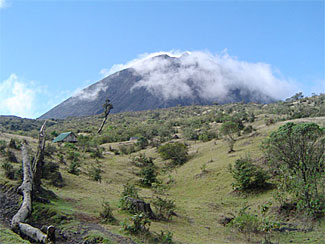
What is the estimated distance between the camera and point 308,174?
15.4 metres

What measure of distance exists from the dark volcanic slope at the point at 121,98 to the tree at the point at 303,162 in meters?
139

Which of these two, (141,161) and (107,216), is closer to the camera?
(107,216)

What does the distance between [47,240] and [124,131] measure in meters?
53.6

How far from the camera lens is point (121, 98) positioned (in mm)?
167625

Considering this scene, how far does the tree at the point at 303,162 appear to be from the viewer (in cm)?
1444

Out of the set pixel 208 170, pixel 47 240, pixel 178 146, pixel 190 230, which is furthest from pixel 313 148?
pixel 178 146

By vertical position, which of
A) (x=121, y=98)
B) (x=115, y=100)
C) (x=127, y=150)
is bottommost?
(x=127, y=150)

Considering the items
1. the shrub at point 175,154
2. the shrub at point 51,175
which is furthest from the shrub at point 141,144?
the shrub at point 51,175

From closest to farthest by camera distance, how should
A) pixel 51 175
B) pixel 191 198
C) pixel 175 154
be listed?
pixel 51 175
pixel 191 198
pixel 175 154

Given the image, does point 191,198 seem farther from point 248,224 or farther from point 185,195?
point 248,224

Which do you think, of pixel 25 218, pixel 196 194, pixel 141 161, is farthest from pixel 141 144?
pixel 25 218

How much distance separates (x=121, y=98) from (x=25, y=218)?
160060 millimetres

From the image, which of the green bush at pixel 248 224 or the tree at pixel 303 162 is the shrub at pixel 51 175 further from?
A: the tree at pixel 303 162

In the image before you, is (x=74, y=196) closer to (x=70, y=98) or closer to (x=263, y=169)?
(x=263, y=169)
